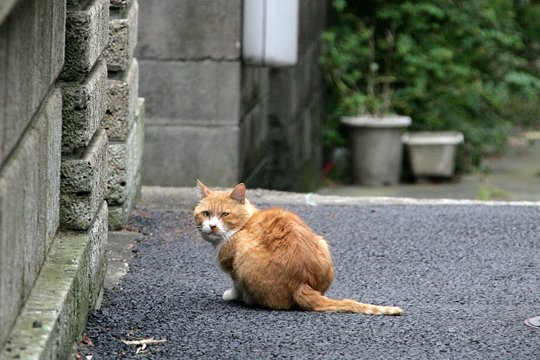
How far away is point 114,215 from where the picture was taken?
20.6 feet

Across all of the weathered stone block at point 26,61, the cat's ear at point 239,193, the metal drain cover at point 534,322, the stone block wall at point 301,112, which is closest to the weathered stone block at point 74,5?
the weathered stone block at point 26,61

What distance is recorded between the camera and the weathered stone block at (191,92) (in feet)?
27.2

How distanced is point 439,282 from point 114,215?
1.96 m

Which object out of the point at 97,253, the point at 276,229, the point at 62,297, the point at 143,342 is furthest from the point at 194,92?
the point at 62,297

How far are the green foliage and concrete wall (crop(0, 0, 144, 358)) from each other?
26.2ft

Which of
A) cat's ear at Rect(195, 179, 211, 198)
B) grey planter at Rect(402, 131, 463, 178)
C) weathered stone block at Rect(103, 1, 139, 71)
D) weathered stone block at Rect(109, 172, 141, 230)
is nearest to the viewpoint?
cat's ear at Rect(195, 179, 211, 198)

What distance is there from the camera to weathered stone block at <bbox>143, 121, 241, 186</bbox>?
8.36 m

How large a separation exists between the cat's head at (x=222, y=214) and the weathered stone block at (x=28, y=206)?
938mm

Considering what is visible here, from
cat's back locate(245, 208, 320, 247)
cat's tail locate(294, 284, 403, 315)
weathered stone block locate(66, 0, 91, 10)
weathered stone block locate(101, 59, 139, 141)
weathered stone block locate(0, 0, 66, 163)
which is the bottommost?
cat's tail locate(294, 284, 403, 315)

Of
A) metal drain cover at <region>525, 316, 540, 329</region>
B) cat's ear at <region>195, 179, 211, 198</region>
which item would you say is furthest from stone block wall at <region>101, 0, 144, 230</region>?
metal drain cover at <region>525, 316, 540, 329</region>

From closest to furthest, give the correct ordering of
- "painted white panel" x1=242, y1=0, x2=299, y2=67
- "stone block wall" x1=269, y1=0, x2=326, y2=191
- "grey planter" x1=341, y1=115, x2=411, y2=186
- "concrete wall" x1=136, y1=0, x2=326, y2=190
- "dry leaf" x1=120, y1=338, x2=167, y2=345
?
"dry leaf" x1=120, y1=338, x2=167, y2=345 < "painted white panel" x1=242, y1=0, x2=299, y2=67 < "concrete wall" x1=136, y1=0, x2=326, y2=190 < "stone block wall" x1=269, y1=0, x2=326, y2=191 < "grey planter" x1=341, y1=115, x2=411, y2=186

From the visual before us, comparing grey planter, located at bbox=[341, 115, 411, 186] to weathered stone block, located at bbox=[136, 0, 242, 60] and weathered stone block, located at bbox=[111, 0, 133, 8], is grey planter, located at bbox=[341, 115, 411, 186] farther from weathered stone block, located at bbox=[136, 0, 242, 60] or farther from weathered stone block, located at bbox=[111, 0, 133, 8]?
weathered stone block, located at bbox=[111, 0, 133, 8]

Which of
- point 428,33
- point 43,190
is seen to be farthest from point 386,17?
point 43,190

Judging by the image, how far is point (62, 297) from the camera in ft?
11.5
